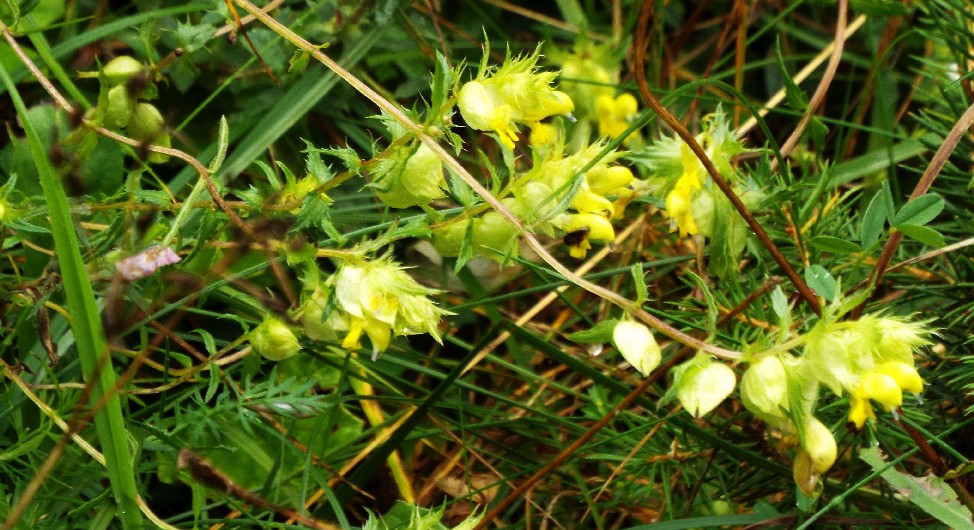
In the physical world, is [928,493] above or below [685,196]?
below

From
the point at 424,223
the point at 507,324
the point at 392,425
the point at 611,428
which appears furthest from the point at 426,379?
the point at 424,223

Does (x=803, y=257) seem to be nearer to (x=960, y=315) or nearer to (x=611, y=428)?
(x=960, y=315)

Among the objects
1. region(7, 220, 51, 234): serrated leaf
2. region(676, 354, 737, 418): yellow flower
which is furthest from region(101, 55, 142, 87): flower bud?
region(676, 354, 737, 418): yellow flower

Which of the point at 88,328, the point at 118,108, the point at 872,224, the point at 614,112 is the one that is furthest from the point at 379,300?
the point at 614,112

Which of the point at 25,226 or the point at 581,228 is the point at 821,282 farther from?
the point at 25,226

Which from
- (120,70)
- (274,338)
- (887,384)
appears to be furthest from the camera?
(120,70)

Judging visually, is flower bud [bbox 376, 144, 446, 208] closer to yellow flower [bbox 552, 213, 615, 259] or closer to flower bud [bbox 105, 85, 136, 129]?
yellow flower [bbox 552, 213, 615, 259]
